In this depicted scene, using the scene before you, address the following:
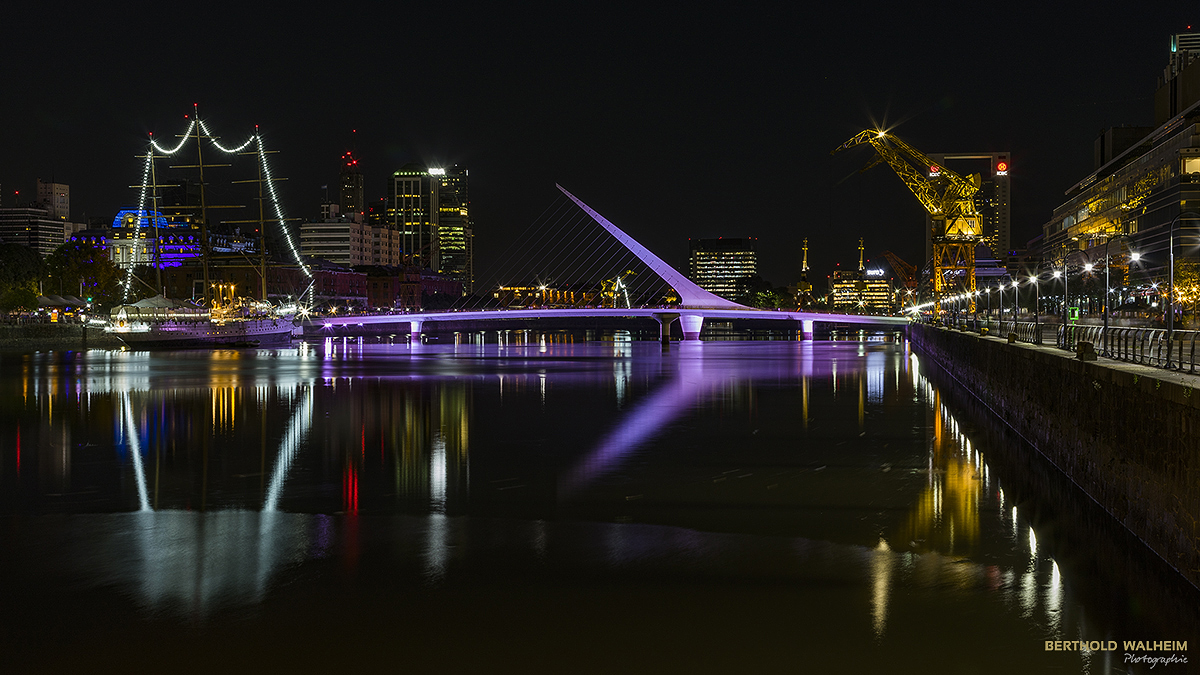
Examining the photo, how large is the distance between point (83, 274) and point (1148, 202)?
81361mm

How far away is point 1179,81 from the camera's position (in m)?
84.0

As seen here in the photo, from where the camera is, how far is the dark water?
8.11m

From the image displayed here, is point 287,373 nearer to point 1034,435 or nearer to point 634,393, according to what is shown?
point 634,393

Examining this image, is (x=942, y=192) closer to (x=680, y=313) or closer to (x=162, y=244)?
(x=680, y=313)

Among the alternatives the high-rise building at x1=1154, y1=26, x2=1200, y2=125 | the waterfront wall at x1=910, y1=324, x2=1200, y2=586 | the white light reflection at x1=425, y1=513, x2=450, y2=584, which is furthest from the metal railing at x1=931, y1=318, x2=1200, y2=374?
the high-rise building at x1=1154, y1=26, x2=1200, y2=125

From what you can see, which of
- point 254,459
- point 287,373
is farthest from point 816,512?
point 287,373

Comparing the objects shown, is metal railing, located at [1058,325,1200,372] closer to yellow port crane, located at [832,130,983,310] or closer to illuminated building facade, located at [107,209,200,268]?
yellow port crane, located at [832,130,983,310]

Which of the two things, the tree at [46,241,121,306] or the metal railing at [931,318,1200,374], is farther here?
the tree at [46,241,121,306]

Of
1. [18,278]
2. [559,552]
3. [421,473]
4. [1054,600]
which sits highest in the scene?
[18,278]

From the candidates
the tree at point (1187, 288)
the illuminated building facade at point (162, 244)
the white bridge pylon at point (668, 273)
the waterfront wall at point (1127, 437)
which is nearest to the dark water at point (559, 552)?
the waterfront wall at point (1127, 437)

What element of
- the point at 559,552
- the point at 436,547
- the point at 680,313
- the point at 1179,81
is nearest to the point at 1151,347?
the point at 559,552

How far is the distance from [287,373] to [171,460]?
26.0 meters

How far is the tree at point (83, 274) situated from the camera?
8662 cm

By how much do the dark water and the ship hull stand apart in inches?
2053
